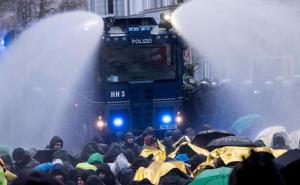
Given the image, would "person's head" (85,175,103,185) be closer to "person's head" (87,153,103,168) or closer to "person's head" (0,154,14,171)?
"person's head" (87,153,103,168)

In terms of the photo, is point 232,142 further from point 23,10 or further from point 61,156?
point 23,10

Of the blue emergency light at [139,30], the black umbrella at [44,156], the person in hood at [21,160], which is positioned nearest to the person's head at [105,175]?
the person in hood at [21,160]

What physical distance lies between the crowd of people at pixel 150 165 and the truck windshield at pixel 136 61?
4297 mm

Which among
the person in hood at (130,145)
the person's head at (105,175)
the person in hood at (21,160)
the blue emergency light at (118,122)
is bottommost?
the blue emergency light at (118,122)

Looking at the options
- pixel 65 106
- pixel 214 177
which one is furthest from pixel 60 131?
pixel 214 177

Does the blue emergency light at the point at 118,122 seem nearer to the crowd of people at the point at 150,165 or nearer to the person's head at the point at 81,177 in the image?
the crowd of people at the point at 150,165

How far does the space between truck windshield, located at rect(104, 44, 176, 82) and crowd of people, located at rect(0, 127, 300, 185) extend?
4.30 meters

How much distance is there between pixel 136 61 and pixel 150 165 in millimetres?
8872

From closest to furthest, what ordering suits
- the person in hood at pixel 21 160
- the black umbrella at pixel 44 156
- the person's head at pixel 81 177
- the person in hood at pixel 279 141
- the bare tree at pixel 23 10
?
the person's head at pixel 81 177 < the person in hood at pixel 21 160 < the person in hood at pixel 279 141 < the black umbrella at pixel 44 156 < the bare tree at pixel 23 10

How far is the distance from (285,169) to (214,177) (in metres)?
2.78

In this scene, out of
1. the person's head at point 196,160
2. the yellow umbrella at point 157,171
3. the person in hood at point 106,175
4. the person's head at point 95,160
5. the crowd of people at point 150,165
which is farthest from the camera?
the person's head at point 95,160

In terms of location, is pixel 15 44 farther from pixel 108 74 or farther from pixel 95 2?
pixel 95 2

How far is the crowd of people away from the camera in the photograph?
432cm

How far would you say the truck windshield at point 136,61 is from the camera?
62.4ft
